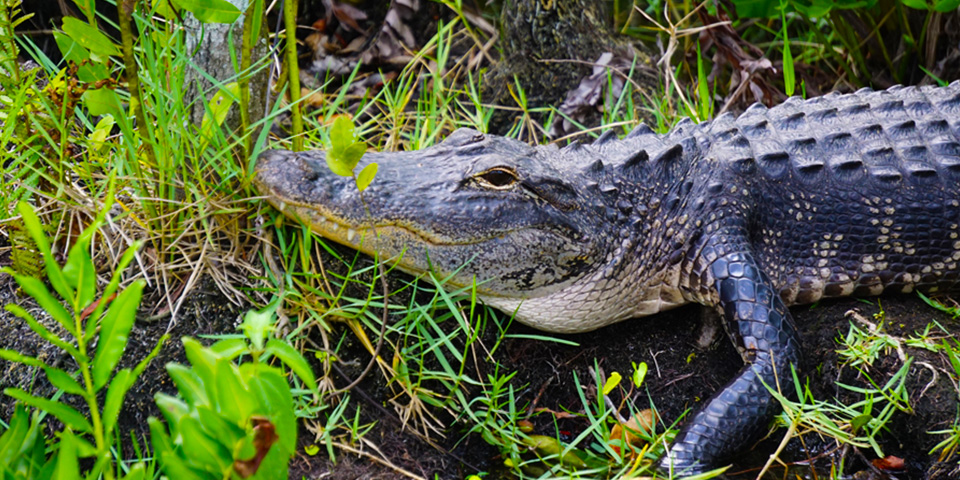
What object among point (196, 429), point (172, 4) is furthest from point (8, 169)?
point (196, 429)

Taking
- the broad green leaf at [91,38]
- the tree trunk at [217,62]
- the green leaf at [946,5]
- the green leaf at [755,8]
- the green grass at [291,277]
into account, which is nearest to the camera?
the broad green leaf at [91,38]

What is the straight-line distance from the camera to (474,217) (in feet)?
9.54

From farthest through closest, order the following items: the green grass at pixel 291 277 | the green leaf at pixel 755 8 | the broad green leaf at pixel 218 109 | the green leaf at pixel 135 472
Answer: the green leaf at pixel 755 8, the broad green leaf at pixel 218 109, the green grass at pixel 291 277, the green leaf at pixel 135 472

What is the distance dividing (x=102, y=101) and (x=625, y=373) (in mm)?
2102

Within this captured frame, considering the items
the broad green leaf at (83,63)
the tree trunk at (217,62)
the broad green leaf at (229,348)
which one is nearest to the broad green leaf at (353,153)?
the tree trunk at (217,62)

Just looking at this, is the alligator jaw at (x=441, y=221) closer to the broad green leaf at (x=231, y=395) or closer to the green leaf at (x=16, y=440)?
the green leaf at (x=16, y=440)

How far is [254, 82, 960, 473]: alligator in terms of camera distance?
2846 mm

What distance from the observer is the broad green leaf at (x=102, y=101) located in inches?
104

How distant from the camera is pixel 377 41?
480cm

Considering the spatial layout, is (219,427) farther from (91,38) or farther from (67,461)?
(91,38)

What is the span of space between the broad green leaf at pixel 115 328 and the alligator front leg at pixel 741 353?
164 centimetres

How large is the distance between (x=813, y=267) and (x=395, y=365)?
1677 millimetres

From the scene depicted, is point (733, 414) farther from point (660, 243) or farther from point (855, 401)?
point (660, 243)

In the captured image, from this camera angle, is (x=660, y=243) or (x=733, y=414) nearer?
(x=733, y=414)
